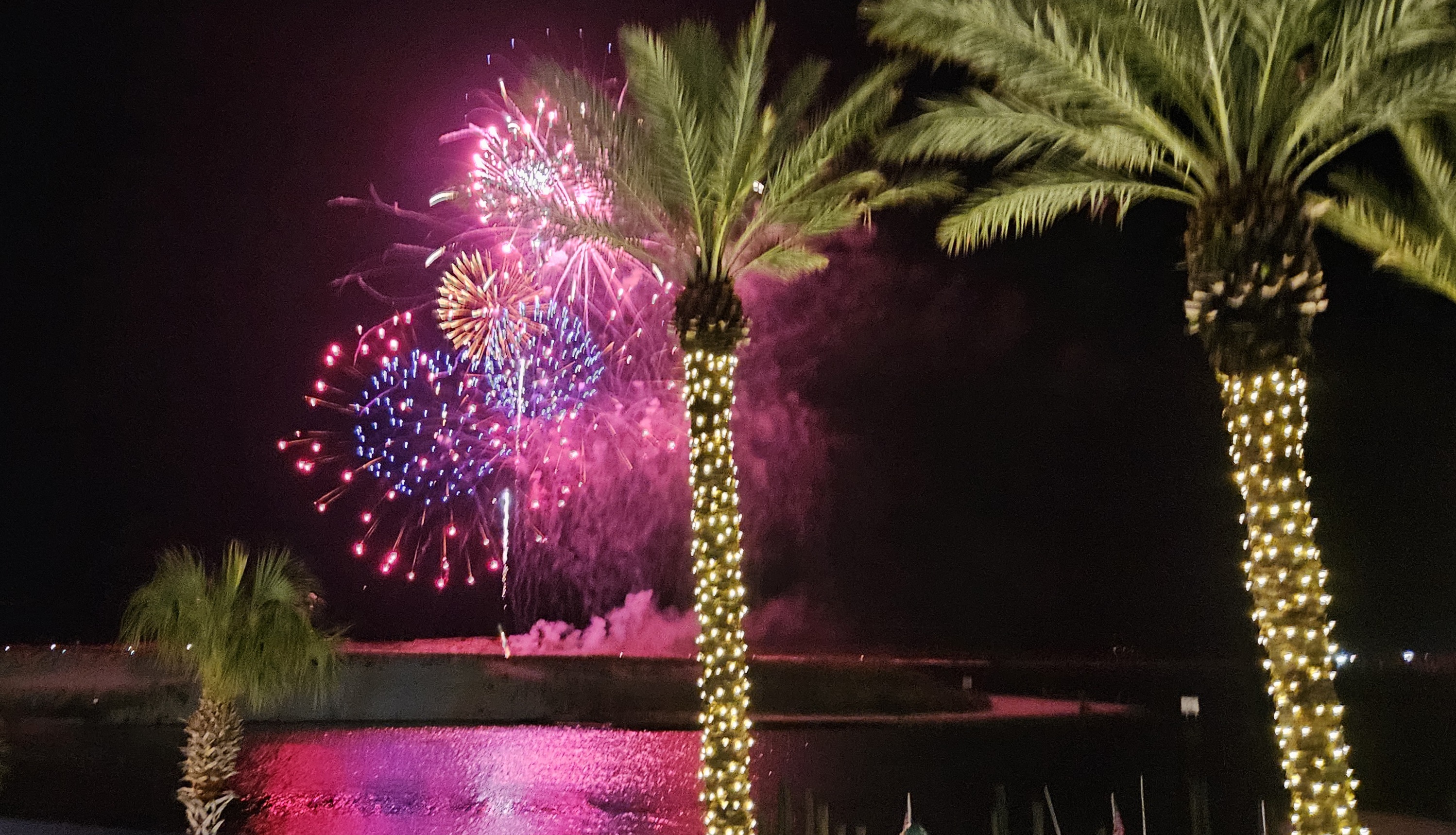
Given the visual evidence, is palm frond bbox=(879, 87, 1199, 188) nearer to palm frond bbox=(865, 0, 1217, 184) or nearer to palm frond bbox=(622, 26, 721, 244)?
palm frond bbox=(865, 0, 1217, 184)

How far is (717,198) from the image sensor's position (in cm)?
944

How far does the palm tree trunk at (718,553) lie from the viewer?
8844 mm

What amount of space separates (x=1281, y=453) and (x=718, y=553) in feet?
15.3

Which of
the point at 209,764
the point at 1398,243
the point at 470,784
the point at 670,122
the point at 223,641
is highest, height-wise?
the point at 670,122

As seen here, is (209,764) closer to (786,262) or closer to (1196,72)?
(786,262)

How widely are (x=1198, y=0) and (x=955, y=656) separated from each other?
56.4 metres

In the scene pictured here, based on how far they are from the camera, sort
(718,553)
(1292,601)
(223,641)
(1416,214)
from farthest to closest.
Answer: (223,641), (1416,214), (718,553), (1292,601)

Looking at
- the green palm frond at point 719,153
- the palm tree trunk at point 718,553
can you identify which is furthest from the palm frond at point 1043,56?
the palm tree trunk at point 718,553

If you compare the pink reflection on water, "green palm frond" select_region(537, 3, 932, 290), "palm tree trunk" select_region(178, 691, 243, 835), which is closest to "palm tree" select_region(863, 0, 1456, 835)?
"green palm frond" select_region(537, 3, 932, 290)

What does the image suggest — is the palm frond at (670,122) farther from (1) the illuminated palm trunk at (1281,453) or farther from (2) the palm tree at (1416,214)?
(2) the palm tree at (1416,214)

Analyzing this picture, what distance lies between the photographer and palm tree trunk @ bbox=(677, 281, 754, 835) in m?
8.84

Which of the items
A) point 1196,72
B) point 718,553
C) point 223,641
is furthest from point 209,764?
point 1196,72

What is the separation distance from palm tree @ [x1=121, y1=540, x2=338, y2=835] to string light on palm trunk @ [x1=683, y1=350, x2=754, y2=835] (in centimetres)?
461

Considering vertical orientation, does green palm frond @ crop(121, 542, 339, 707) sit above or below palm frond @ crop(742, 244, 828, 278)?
below
